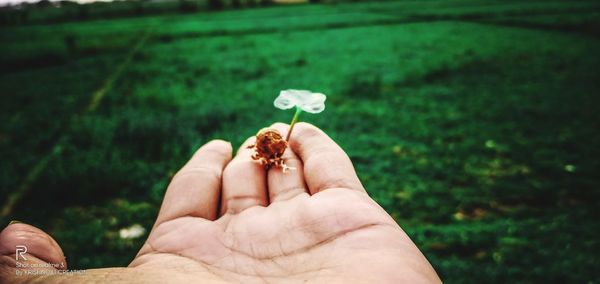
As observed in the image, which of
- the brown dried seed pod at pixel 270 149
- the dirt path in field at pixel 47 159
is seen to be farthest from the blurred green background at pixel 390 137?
the brown dried seed pod at pixel 270 149

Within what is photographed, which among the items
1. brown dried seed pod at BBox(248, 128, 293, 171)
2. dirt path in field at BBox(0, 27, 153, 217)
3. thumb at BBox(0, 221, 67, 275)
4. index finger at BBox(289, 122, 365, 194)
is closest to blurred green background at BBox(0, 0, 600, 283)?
dirt path in field at BBox(0, 27, 153, 217)

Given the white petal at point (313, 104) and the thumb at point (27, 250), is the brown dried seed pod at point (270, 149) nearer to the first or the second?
the white petal at point (313, 104)

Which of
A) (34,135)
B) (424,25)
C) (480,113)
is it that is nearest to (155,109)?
(34,135)

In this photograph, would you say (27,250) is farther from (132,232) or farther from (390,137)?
(390,137)

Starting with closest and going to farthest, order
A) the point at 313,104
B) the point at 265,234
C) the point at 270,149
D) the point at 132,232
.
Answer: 1. the point at 265,234
2. the point at 270,149
3. the point at 313,104
4. the point at 132,232

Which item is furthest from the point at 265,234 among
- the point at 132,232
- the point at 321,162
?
the point at 132,232

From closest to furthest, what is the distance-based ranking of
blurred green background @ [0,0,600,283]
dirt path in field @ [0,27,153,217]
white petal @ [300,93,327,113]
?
white petal @ [300,93,327,113] < blurred green background @ [0,0,600,283] < dirt path in field @ [0,27,153,217]

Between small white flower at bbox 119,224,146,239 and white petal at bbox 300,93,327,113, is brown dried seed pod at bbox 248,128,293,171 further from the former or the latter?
small white flower at bbox 119,224,146,239

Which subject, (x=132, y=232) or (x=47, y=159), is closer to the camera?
(x=132, y=232)
